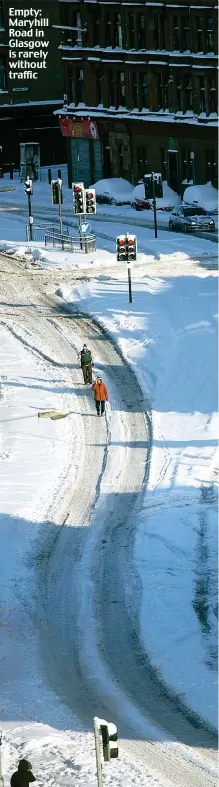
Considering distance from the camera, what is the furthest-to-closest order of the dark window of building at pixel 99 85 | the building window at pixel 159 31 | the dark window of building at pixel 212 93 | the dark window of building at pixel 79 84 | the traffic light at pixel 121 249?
the dark window of building at pixel 79 84 < the dark window of building at pixel 99 85 < the building window at pixel 159 31 < the dark window of building at pixel 212 93 < the traffic light at pixel 121 249

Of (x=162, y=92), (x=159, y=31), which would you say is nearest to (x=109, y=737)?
(x=159, y=31)

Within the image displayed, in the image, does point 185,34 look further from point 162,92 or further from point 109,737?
point 109,737

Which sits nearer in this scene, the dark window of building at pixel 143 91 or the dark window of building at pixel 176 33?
the dark window of building at pixel 176 33

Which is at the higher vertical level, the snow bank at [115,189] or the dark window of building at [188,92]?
the dark window of building at [188,92]

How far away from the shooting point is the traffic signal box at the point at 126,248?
50.8 m

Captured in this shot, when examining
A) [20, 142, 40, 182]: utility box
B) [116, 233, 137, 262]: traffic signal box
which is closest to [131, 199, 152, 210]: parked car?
[20, 142, 40, 182]: utility box

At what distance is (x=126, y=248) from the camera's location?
50750mm

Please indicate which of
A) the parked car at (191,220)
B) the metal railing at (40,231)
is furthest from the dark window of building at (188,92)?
the metal railing at (40,231)

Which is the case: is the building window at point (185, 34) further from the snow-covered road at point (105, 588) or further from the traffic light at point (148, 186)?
the snow-covered road at point (105, 588)

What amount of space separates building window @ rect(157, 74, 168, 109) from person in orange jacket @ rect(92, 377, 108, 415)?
34384mm

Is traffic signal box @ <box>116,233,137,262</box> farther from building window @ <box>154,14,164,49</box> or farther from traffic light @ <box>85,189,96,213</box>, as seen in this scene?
building window @ <box>154,14,164,49</box>

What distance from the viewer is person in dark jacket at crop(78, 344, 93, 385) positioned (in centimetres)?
4488

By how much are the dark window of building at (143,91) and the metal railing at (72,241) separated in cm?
1252

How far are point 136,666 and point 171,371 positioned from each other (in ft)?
63.7
